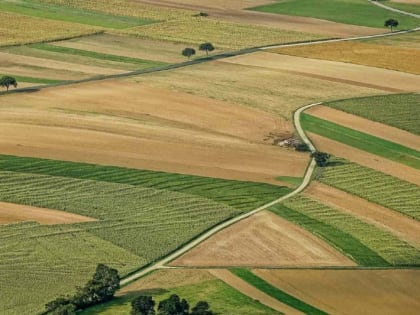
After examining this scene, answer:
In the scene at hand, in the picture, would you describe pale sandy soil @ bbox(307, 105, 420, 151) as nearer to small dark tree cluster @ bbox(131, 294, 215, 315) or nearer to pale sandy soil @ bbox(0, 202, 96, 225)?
pale sandy soil @ bbox(0, 202, 96, 225)

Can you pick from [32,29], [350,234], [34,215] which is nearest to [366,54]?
[32,29]

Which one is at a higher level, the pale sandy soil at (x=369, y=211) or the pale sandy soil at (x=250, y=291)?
the pale sandy soil at (x=369, y=211)

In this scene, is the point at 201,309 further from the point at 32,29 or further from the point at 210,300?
the point at 32,29

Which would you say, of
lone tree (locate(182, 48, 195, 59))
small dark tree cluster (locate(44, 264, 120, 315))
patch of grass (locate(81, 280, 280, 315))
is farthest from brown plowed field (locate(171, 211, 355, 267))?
lone tree (locate(182, 48, 195, 59))

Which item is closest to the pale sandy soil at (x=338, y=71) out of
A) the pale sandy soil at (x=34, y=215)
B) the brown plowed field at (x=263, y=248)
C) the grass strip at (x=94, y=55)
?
the grass strip at (x=94, y=55)

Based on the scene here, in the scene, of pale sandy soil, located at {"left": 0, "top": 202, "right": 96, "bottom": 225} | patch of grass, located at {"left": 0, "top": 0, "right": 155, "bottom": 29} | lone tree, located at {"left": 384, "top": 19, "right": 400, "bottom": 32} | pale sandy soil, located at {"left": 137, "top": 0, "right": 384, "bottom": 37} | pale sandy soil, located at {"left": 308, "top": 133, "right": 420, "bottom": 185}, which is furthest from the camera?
lone tree, located at {"left": 384, "top": 19, "right": 400, "bottom": 32}

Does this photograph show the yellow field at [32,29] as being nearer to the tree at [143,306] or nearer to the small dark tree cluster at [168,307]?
the tree at [143,306]

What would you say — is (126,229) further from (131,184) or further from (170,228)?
(131,184)

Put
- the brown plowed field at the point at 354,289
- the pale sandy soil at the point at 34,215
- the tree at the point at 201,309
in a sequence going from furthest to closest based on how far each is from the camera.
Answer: the pale sandy soil at the point at 34,215, the brown plowed field at the point at 354,289, the tree at the point at 201,309
